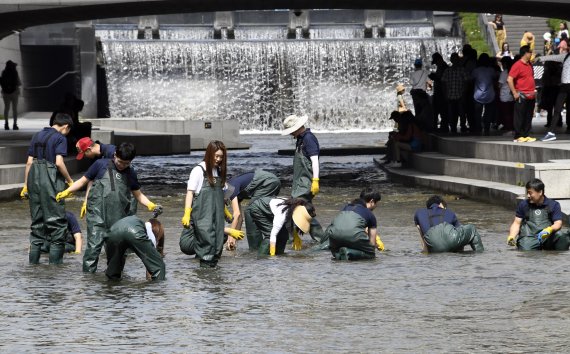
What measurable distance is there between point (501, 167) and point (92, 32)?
2970 centimetres

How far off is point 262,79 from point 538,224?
35.9 metres

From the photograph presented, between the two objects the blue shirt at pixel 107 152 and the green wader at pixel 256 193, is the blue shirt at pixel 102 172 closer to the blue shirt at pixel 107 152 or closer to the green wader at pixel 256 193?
the blue shirt at pixel 107 152

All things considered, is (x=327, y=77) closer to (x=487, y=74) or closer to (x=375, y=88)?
(x=375, y=88)

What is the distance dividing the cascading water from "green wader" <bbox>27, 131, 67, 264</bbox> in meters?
35.5

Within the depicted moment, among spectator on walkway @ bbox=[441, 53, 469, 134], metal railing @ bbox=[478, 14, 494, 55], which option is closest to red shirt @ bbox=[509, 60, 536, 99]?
spectator on walkway @ bbox=[441, 53, 469, 134]

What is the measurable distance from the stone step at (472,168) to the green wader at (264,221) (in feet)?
16.8

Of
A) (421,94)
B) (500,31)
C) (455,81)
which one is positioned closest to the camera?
(455,81)

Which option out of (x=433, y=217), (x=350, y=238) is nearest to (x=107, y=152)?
(x=350, y=238)

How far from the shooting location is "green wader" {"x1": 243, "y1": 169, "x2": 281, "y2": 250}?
14.6 m

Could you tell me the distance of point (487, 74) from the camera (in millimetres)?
25281

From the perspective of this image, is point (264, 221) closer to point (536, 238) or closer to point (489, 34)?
point (536, 238)

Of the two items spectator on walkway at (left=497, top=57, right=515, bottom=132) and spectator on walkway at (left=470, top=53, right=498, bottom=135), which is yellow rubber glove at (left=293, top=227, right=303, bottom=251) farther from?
spectator on walkway at (left=497, top=57, right=515, bottom=132)

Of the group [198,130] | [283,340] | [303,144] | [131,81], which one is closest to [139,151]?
[198,130]

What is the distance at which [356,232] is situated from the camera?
13.4m
